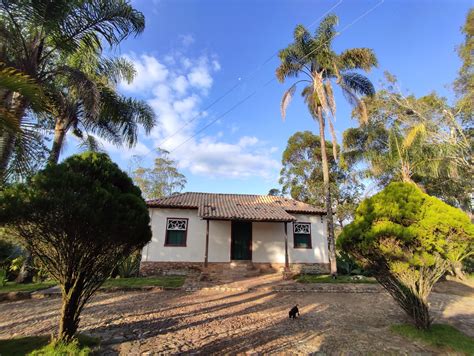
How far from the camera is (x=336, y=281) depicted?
1059 centimetres

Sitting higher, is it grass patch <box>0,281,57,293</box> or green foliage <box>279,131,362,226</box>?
green foliage <box>279,131,362,226</box>

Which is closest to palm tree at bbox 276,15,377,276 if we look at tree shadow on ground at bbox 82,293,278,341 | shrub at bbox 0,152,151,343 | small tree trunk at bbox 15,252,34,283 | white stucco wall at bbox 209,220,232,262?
white stucco wall at bbox 209,220,232,262

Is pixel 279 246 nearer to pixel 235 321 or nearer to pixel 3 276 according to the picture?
pixel 235 321

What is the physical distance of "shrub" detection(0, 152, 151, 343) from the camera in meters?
3.29

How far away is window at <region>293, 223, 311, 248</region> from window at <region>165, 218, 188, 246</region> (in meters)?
6.17

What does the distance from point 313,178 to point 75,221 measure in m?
21.0

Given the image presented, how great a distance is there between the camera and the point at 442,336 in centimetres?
452

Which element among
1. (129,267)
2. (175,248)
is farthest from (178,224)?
(129,267)

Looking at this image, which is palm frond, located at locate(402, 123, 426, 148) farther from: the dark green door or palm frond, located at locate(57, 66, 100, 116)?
palm frond, located at locate(57, 66, 100, 116)

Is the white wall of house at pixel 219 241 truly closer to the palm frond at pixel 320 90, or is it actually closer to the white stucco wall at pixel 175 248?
the white stucco wall at pixel 175 248

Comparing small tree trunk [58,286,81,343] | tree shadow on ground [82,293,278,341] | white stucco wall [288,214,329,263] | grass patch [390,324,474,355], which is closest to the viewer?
small tree trunk [58,286,81,343]

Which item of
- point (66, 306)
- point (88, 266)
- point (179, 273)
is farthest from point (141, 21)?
point (179, 273)

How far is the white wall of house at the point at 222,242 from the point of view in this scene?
12.5 m

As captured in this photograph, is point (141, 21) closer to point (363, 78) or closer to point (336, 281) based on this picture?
point (363, 78)
